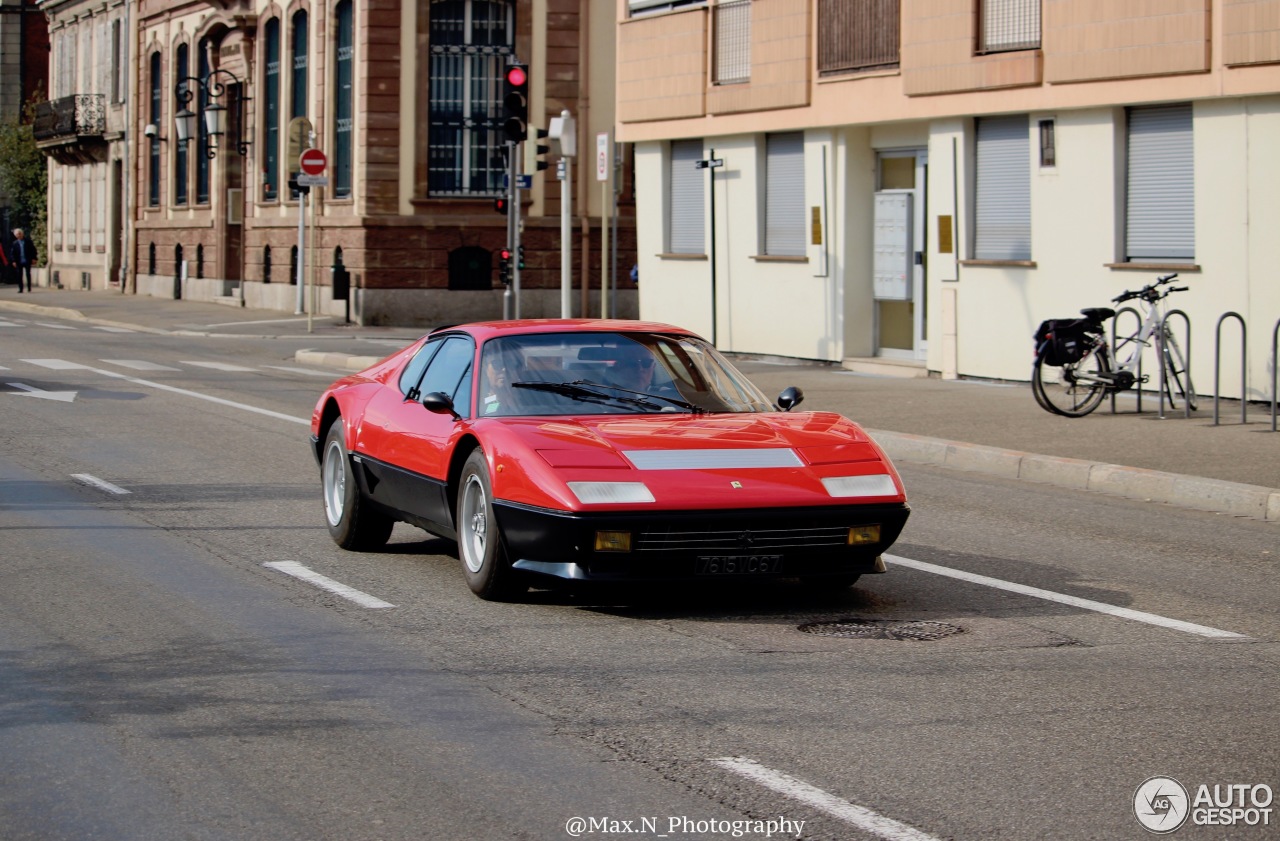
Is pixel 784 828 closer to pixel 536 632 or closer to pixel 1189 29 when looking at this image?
pixel 536 632

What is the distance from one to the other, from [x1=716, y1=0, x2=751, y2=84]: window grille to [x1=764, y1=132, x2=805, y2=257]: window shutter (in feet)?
3.65

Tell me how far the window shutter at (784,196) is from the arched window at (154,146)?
35132mm

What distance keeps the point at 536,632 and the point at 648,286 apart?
21524mm

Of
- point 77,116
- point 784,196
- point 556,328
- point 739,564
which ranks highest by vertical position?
point 77,116

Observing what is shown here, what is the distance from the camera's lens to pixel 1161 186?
65.2 feet

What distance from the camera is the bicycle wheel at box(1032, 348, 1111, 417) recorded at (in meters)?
17.9

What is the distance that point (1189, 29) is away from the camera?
1922cm

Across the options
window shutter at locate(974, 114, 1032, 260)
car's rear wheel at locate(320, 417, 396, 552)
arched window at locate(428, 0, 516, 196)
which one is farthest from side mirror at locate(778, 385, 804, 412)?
arched window at locate(428, 0, 516, 196)

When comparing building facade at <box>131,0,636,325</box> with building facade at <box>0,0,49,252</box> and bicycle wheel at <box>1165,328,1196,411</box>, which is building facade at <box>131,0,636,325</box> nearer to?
bicycle wheel at <box>1165,328,1196,411</box>

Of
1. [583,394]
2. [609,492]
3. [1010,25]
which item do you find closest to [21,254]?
[1010,25]

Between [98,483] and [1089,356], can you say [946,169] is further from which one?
[98,483]

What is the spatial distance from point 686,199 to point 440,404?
64.5 feet

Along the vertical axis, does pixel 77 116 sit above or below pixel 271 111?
above

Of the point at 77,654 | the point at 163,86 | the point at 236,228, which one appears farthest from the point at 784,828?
the point at 163,86
